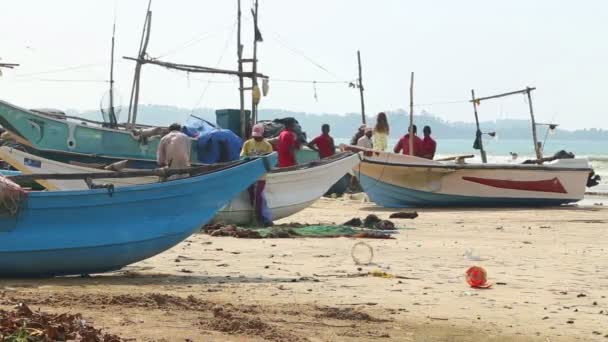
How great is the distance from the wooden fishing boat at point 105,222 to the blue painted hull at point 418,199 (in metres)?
11.1

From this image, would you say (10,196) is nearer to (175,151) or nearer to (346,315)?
(346,315)

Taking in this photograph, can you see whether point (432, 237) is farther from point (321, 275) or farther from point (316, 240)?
point (321, 275)

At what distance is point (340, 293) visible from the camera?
9.60 m

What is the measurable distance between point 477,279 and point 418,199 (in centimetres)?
1188

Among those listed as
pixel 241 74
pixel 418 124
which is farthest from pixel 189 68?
pixel 418 124

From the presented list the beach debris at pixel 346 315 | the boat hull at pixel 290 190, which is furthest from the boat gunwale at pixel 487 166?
the beach debris at pixel 346 315

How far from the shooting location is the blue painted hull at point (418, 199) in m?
21.8

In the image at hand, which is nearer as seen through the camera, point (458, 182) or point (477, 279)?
point (477, 279)

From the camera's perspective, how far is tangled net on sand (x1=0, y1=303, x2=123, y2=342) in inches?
253

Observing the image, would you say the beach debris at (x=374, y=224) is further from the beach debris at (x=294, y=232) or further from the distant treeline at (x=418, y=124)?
the distant treeline at (x=418, y=124)

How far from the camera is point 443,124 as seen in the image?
7554 inches

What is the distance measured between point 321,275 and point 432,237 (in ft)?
15.5

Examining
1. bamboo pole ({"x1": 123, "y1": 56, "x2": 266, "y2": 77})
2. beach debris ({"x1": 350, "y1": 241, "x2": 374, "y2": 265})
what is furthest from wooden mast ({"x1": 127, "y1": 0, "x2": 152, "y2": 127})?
beach debris ({"x1": 350, "y1": 241, "x2": 374, "y2": 265})

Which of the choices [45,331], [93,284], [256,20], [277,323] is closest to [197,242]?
[93,284]
